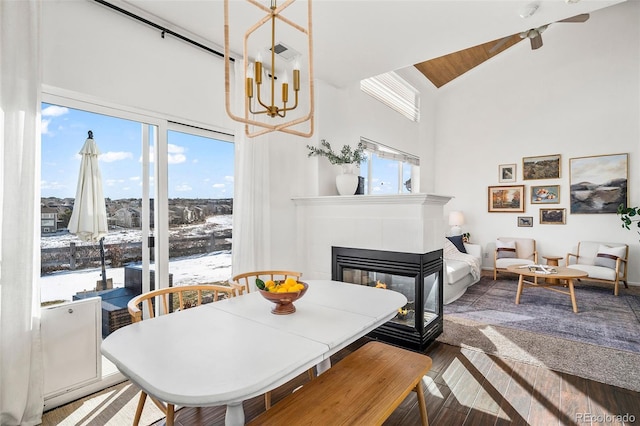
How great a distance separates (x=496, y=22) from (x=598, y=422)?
288cm

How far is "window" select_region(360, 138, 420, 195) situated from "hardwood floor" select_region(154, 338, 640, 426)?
2693 mm

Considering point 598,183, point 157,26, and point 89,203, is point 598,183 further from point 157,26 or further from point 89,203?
point 89,203

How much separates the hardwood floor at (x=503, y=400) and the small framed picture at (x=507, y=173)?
451cm

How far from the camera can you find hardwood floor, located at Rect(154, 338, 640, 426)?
191 cm

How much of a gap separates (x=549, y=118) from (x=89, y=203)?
6.99 meters

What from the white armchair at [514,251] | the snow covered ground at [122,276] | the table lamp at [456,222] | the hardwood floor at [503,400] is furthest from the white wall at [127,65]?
the white armchair at [514,251]

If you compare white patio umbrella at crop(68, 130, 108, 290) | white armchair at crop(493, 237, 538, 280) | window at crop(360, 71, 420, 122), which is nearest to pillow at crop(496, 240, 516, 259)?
white armchair at crop(493, 237, 538, 280)

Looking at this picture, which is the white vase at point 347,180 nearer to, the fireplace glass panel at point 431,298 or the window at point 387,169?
the window at point 387,169

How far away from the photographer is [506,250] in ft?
18.8

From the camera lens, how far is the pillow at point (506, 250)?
571 cm

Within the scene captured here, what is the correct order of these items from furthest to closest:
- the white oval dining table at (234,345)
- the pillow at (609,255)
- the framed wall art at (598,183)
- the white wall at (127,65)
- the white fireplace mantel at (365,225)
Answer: the framed wall art at (598,183)
the pillow at (609,255)
the white fireplace mantel at (365,225)
the white wall at (127,65)
the white oval dining table at (234,345)

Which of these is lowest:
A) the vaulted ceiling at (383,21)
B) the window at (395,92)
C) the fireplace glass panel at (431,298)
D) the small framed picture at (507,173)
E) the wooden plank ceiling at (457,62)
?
the fireplace glass panel at (431,298)

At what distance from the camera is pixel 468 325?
3408mm

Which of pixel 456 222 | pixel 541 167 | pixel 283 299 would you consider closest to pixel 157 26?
pixel 283 299
